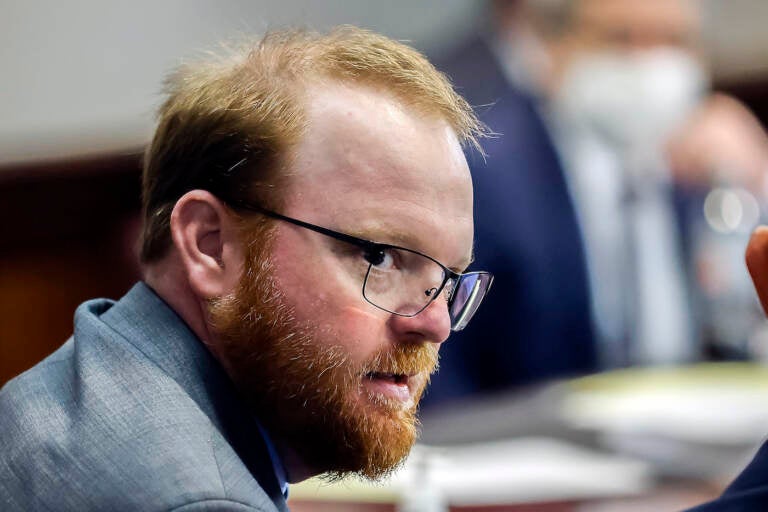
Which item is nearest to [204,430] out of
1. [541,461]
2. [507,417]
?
[541,461]

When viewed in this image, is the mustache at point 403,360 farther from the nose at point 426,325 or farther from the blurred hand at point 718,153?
the blurred hand at point 718,153

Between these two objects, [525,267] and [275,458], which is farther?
[525,267]

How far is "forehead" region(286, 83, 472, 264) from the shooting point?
3.22 ft

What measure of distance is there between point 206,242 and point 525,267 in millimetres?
2207

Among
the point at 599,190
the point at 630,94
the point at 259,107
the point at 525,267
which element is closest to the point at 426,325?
the point at 259,107

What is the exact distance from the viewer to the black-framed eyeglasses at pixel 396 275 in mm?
983

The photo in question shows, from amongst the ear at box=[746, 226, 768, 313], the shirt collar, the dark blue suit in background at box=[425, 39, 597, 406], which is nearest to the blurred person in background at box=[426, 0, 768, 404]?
the dark blue suit in background at box=[425, 39, 597, 406]

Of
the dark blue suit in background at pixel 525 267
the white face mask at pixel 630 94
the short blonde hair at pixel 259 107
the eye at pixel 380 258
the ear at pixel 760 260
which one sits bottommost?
the dark blue suit in background at pixel 525 267

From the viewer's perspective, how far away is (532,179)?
10.7ft

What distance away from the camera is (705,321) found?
11.1ft

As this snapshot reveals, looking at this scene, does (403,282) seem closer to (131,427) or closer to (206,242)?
(206,242)

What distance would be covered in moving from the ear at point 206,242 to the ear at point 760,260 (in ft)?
1.59

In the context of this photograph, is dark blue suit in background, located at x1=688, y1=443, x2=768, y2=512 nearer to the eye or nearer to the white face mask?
the eye

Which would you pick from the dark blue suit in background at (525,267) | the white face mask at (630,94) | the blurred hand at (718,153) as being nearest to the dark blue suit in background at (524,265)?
the dark blue suit in background at (525,267)
